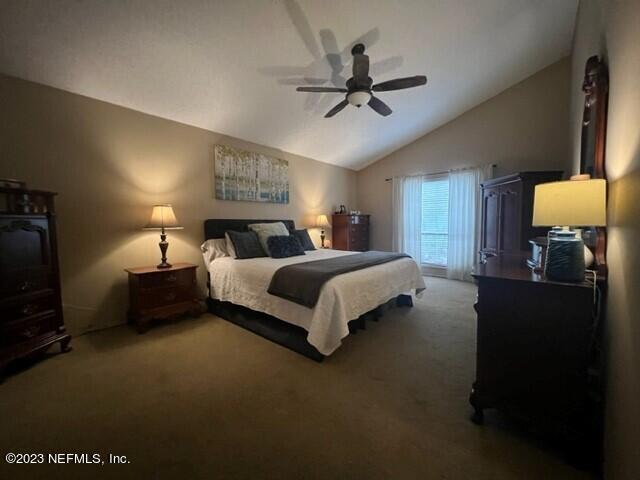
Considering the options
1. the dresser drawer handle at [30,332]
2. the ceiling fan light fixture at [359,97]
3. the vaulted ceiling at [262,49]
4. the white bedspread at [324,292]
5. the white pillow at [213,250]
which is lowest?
the dresser drawer handle at [30,332]

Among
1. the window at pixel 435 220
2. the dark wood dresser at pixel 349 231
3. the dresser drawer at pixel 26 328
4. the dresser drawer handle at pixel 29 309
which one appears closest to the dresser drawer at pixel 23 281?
the dresser drawer handle at pixel 29 309

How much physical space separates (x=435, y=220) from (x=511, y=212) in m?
1.91

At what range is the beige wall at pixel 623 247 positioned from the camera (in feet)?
2.84

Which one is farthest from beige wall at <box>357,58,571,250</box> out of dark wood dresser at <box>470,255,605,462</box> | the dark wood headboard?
the dark wood headboard

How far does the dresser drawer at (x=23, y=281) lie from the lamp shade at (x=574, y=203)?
3.45m

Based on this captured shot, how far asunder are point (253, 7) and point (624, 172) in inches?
103

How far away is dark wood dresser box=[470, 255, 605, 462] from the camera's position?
119 cm

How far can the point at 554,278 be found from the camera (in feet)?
4.24

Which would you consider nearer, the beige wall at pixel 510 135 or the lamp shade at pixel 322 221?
the beige wall at pixel 510 135

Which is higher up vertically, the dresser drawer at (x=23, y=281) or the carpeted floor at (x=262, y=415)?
the dresser drawer at (x=23, y=281)

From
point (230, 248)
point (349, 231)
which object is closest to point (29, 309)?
point (230, 248)

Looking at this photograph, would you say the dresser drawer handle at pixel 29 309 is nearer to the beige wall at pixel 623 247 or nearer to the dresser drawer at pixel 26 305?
the dresser drawer at pixel 26 305

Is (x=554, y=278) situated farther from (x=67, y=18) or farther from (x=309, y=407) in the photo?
(x=67, y=18)

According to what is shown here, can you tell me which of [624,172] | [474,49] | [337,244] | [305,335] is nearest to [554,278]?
[624,172]
